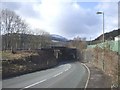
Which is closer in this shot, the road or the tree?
the road

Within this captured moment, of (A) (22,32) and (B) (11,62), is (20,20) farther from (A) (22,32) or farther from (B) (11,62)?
(B) (11,62)

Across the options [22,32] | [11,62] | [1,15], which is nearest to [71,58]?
[22,32]

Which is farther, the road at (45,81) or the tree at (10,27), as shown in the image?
the tree at (10,27)

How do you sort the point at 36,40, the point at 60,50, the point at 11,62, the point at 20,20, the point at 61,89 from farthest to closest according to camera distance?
the point at 60,50, the point at 36,40, the point at 20,20, the point at 11,62, the point at 61,89

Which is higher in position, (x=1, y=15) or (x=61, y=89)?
(x=1, y=15)

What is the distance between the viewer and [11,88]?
20234 millimetres

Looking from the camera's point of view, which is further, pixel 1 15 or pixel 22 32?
pixel 22 32

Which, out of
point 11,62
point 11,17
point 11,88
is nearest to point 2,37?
point 11,17

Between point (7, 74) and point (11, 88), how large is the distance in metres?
12.9

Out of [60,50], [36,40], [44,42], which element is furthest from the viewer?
[60,50]

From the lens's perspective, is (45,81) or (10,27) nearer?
(45,81)

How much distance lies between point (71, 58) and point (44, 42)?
50.6 feet

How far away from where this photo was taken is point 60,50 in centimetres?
11044

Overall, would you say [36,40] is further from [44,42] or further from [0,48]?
[0,48]
